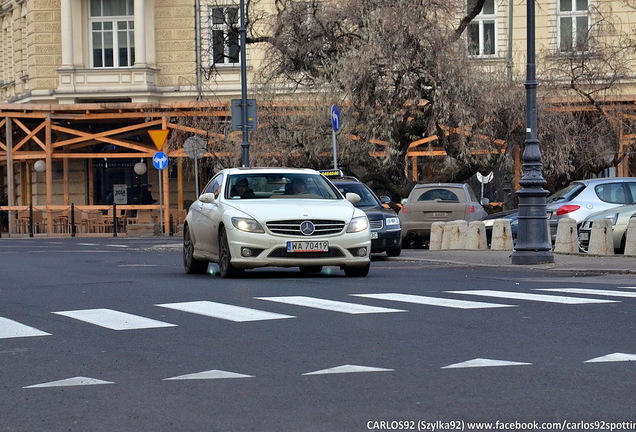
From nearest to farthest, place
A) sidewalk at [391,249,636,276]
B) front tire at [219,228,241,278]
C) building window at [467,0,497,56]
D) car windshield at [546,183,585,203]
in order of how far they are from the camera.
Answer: front tire at [219,228,241,278] → sidewalk at [391,249,636,276] → car windshield at [546,183,585,203] → building window at [467,0,497,56]

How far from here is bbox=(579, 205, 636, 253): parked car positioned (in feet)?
82.4

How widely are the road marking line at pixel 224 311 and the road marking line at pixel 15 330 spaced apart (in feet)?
5.45

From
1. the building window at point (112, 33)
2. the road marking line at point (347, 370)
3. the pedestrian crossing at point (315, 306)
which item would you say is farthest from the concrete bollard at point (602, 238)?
the building window at point (112, 33)

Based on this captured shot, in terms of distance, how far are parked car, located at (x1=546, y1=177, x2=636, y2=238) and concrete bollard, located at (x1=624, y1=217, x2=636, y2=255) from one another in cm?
339

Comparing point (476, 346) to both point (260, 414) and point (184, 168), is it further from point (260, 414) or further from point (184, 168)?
point (184, 168)

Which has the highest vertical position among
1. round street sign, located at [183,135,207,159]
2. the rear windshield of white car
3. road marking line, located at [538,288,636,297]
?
round street sign, located at [183,135,207,159]

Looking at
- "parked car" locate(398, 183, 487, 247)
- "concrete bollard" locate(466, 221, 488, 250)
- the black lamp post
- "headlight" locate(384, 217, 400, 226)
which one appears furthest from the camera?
"parked car" locate(398, 183, 487, 247)

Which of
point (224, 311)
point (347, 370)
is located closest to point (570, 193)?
point (224, 311)

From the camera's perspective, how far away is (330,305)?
13.7 metres

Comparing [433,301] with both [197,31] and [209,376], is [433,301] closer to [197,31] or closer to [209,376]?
[209,376]

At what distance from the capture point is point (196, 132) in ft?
146

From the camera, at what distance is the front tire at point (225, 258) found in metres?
18.2

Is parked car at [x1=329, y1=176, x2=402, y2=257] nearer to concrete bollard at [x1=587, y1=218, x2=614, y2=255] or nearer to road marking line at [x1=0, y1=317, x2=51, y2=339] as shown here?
concrete bollard at [x1=587, y1=218, x2=614, y2=255]

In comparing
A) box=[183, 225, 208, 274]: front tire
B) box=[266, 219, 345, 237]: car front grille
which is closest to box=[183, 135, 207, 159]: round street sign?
box=[183, 225, 208, 274]: front tire
